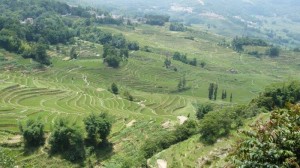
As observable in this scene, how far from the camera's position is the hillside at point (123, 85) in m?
53.6

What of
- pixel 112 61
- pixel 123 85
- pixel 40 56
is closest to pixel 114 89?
pixel 123 85

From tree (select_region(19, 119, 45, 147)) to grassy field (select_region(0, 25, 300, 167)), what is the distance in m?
1.51

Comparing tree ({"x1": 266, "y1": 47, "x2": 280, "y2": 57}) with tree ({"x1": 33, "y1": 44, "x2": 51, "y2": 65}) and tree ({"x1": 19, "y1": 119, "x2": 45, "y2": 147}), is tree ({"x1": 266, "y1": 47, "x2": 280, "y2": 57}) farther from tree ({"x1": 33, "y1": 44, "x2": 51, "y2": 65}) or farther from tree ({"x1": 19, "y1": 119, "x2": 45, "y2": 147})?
tree ({"x1": 19, "y1": 119, "x2": 45, "y2": 147})

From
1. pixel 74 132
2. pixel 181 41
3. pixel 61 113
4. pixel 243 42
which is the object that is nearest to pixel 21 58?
pixel 61 113

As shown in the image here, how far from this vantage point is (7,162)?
36.8m

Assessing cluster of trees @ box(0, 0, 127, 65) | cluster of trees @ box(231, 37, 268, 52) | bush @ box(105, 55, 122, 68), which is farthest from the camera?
cluster of trees @ box(231, 37, 268, 52)

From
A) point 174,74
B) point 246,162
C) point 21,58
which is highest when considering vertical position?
point 246,162

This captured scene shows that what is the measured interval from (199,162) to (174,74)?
8935cm

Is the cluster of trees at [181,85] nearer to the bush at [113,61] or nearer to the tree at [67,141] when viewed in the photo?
the bush at [113,61]

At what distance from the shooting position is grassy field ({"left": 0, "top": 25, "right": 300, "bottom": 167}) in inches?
2259

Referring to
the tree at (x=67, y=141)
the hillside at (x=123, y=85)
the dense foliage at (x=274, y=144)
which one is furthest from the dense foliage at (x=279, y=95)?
the dense foliage at (x=274, y=144)

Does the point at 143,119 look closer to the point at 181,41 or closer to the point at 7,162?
the point at 7,162

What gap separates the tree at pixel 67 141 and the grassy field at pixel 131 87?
1.50 m

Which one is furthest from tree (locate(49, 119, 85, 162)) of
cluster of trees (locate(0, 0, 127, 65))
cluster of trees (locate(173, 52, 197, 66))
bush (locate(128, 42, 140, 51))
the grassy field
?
bush (locate(128, 42, 140, 51))
